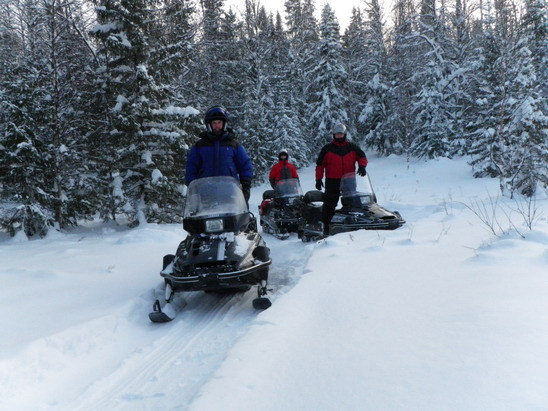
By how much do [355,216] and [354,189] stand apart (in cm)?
59

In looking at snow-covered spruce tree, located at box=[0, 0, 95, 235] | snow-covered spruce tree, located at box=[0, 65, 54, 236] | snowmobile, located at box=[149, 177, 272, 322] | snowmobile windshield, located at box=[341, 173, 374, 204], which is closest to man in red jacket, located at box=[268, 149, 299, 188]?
snowmobile windshield, located at box=[341, 173, 374, 204]

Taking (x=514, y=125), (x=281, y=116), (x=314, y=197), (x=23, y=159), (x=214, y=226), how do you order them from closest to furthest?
(x=214, y=226) < (x=314, y=197) < (x=23, y=159) < (x=514, y=125) < (x=281, y=116)

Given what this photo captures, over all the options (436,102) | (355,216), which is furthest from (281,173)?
(436,102)

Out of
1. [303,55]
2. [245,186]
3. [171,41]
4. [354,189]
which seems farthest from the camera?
[303,55]

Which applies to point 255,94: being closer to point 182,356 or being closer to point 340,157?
point 340,157

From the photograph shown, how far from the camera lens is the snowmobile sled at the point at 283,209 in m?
9.63

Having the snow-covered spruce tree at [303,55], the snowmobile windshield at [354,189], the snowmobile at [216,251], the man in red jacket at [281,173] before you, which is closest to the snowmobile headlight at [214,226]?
the snowmobile at [216,251]

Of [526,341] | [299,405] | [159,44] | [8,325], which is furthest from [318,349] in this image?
[159,44]

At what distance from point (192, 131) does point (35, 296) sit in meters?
9.36

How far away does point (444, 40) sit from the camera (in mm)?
25891

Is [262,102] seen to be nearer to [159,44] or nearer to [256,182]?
[256,182]

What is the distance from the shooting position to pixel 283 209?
9875 mm

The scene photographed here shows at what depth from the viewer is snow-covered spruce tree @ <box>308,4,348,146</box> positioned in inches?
1143

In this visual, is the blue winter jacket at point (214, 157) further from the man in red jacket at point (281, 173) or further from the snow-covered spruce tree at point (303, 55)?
the snow-covered spruce tree at point (303, 55)
